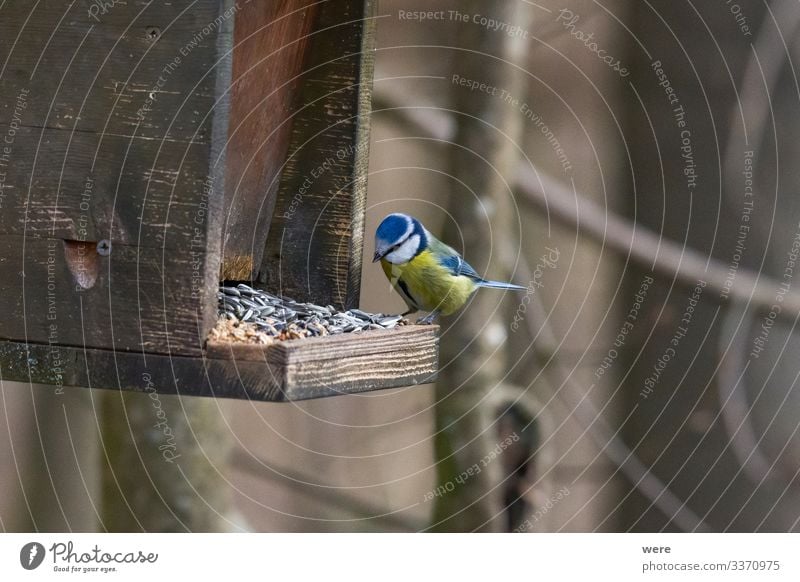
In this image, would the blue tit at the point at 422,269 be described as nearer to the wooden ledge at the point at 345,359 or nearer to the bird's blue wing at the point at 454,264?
the bird's blue wing at the point at 454,264

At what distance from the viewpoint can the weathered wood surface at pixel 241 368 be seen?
2.02m

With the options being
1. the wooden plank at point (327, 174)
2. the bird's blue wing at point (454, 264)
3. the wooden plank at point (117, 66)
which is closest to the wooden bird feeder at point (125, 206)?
the wooden plank at point (117, 66)

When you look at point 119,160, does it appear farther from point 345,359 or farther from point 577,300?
point 577,300

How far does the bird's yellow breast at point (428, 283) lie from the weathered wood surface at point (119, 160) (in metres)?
0.92

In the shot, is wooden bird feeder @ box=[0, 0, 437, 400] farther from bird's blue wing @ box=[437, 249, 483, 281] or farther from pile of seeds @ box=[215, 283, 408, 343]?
bird's blue wing @ box=[437, 249, 483, 281]

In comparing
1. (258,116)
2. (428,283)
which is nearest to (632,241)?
(428,283)

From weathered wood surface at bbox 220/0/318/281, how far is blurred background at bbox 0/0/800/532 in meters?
0.70

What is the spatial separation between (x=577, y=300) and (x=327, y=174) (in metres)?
1.89

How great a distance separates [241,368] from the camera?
2.04m

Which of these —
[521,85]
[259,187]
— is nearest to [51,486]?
[259,187]

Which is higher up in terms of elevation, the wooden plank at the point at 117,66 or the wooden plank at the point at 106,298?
the wooden plank at the point at 117,66

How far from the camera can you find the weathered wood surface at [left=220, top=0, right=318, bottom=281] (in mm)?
2414

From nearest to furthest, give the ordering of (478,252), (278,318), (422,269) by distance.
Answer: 1. (278,318)
2. (422,269)
3. (478,252)

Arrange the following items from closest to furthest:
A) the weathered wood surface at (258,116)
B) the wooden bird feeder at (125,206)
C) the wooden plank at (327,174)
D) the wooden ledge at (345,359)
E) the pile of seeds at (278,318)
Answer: the wooden ledge at (345,359), the wooden bird feeder at (125,206), the pile of seeds at (278,318), the weathered wood surface at (258,116), the wooden plank at (327,174)
